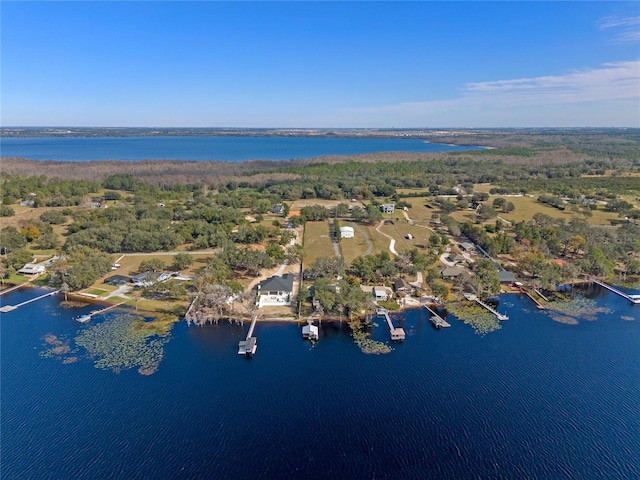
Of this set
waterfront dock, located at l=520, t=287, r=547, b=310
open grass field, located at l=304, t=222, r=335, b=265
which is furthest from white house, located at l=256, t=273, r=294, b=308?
waterfront dock, located at l=520, t=287, r=547, b=310

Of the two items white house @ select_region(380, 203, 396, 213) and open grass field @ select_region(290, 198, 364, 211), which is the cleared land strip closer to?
white house @ select_region(380, 203, 396, 213)

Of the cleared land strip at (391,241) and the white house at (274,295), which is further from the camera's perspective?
the cleared land strip at (391,241)

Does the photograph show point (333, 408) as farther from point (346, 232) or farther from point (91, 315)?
point (346, 232)

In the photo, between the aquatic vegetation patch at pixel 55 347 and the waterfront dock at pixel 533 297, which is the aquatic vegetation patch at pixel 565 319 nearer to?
the waterfront dock at pixel 533 297

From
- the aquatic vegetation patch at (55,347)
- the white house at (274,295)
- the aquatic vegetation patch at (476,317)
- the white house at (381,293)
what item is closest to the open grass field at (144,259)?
the white house at (274,295)

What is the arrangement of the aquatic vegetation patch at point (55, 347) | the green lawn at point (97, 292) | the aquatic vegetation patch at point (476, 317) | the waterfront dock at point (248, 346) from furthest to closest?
1. the green lawn at point (97, 292)
2. the aquatic vegetation patch at point (476, 317)
3. the waterfront dock at point (248, 346)
4. the aquatic vegetation patch at point (55, 347)

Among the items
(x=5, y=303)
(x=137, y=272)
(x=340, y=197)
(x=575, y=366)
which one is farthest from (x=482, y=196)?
(x=5, y=303)

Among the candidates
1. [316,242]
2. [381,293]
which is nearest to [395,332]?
[381,293]
